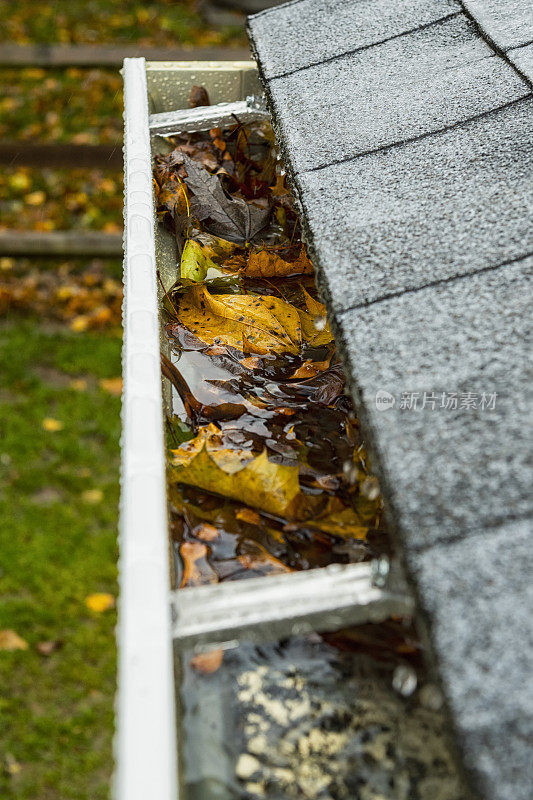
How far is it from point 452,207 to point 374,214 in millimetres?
133

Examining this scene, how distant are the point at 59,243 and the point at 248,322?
11.9 ft

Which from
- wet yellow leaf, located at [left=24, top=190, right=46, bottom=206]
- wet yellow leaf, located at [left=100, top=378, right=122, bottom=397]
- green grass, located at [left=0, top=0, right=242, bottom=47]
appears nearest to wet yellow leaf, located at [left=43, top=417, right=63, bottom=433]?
wet yellow leaf, located at [left=100, top=378, right=122, bottom=397]

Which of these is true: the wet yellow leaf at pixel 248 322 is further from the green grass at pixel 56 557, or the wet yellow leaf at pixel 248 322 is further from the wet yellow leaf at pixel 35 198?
the wet yellow leaf at pixel 35 198

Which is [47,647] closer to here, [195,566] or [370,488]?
[195,566]

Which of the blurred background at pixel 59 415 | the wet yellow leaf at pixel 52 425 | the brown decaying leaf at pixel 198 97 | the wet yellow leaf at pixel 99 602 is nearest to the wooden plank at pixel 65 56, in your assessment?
the blurred background at pixel 59 415

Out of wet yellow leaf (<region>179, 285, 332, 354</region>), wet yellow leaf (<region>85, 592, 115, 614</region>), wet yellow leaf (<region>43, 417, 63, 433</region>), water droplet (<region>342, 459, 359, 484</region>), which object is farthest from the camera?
wet yellow leaf (<region>43, 417, 63, 433</region>)

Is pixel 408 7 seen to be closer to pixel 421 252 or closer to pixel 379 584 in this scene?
pixel 421 252

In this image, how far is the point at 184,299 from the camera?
1.73 meters

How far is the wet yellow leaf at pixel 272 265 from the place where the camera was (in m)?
1.79

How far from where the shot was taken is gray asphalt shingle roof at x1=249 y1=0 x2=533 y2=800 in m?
0.77

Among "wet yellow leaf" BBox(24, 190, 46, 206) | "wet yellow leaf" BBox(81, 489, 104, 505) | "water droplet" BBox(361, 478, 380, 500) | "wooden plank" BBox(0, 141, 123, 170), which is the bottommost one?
"water droplet" BBox(361, 478, 380, 500)

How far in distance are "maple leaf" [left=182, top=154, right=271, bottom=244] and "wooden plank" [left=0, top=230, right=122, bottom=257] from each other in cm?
300

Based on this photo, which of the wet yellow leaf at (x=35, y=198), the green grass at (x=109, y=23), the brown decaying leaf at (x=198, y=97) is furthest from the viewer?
the green grass at (x=109, y=23)

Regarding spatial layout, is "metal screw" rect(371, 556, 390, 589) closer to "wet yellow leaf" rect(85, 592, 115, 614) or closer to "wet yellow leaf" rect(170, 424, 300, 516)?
"wet yellow leaf" rect(170, 424, 300, 516)
